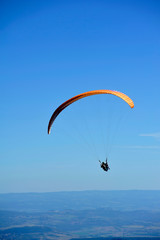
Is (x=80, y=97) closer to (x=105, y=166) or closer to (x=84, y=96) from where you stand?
(x=84, y=96)

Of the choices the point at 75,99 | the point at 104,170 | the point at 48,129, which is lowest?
the point at 104,170

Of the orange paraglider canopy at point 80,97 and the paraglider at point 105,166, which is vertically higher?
the orange paraglider canopy at point 80,97

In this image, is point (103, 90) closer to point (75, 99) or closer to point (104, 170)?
point (75, 99)

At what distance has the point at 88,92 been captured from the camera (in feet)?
108

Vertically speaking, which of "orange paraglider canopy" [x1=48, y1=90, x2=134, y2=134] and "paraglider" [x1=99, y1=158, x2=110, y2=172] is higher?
"orange paraglider canopy" [x1=48, y1=90, x2=134, y2=134]

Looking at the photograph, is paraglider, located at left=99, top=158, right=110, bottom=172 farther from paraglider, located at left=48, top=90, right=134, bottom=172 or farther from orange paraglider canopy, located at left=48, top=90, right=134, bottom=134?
orange paraglider canopy, located at left=48, top=90, right=134, bottom=134

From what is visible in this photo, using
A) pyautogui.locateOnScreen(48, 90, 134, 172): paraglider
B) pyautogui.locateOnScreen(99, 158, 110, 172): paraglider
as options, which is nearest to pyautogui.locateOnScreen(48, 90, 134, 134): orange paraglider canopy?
pyautogui.locateOnScreen(48, 90, 134, 172): paraglider

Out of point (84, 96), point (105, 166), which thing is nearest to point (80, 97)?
point (84, 96)

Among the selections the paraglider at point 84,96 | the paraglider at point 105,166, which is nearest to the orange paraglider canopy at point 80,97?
the paraglider at point 84,96

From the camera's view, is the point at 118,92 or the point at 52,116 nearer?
the point at 118,92

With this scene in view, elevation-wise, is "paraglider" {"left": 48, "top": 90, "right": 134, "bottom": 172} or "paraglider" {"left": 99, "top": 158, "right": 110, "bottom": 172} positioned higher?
"paraglider" {"left": 48, "top": 90, "right": 134, "bottom": 172}

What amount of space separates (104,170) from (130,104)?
25.7ft

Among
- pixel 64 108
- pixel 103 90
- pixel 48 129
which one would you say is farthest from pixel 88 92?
pixel 48 129

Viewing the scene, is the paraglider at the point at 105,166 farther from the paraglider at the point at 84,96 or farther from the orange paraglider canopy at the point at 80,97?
the orange paraglider canopy at the point at 80,97
